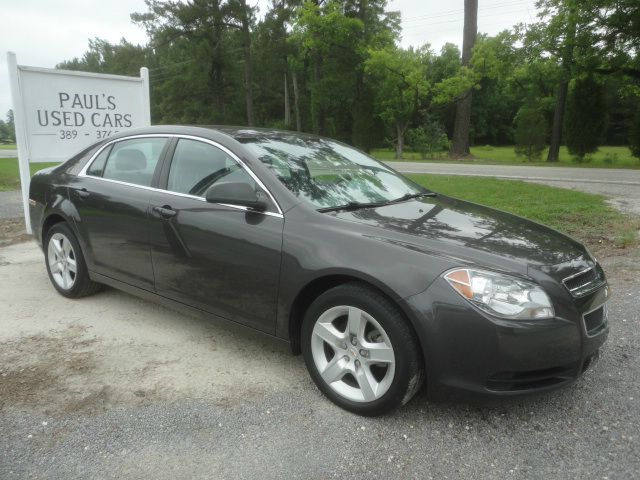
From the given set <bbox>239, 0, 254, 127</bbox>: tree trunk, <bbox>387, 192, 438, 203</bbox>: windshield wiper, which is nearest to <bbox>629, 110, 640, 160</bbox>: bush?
<bbox>239, 0, 254, 127</bbox>: tree trunk

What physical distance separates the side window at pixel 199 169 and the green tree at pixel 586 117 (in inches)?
977

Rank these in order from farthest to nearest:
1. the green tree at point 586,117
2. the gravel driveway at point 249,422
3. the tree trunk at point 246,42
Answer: the tree trunk at point 246,42, the green tree at point 586,117, the gravel driveway at point 249,422

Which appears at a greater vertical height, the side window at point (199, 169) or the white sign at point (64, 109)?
the white sign at point (64, 109)

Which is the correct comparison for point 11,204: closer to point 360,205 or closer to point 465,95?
point 360,205

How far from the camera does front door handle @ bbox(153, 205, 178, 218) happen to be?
3412 millimetres

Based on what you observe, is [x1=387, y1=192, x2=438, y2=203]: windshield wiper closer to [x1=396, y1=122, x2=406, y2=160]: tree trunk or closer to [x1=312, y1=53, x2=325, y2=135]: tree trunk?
[x1=396, y1=122, x2=406, y2=160]: tree trunk

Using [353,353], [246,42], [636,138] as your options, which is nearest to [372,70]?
[246,42]

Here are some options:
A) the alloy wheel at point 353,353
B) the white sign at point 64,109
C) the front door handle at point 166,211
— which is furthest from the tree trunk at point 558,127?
the alloy wheel at point 353,353

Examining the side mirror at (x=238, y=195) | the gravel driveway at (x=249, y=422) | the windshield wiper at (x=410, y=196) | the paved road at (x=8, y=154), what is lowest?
the paved road at (x=8, y=154)

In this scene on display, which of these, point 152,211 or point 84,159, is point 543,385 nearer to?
point 152,211

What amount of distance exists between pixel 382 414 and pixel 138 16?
3834 centimetres

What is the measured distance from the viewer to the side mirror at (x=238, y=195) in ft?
9.69

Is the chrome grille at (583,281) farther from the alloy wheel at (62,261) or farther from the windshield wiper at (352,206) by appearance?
the alloy wheel at (62,261)

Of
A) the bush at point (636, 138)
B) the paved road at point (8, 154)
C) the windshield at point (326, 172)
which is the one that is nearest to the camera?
the windshield at point (326, 172)
